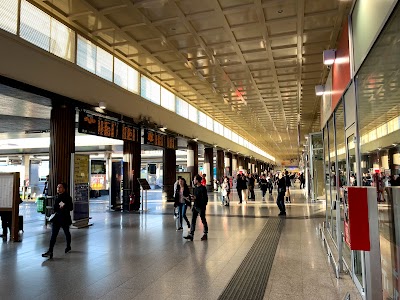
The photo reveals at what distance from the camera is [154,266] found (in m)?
5.59

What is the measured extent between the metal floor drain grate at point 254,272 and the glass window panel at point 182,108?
37.8ft

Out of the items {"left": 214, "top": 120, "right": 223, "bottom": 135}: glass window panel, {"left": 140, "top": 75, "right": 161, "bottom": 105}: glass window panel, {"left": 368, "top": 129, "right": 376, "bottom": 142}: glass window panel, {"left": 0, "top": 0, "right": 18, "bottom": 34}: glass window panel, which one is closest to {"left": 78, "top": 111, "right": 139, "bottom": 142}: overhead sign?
{"left": 140, "top": 75, "right": 161, "bottom": 105}: glass window panel

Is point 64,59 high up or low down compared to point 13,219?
up

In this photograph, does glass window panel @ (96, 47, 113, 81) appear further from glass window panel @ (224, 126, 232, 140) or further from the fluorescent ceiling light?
glass window panel @ (224, 126, 232, 140)

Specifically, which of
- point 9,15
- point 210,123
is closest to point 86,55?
point 9,15

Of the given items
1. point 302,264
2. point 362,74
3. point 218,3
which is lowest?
point 302,264

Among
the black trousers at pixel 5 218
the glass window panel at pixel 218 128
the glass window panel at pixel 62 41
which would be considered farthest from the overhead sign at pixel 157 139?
the glass window panel at pixel 218 128

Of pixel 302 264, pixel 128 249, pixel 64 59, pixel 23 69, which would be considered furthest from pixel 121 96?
pixel 302 264

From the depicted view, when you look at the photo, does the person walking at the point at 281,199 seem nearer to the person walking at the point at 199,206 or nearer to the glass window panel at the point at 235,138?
the person walking at the point at 199,206

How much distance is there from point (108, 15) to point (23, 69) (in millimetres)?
2799

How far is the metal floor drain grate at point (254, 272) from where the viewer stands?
4.30 m

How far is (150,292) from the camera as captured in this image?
436cm

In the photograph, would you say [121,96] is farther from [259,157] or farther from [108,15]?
[259,157]

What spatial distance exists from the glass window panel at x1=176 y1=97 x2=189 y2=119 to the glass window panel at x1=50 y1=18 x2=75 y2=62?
8730 millimetres
